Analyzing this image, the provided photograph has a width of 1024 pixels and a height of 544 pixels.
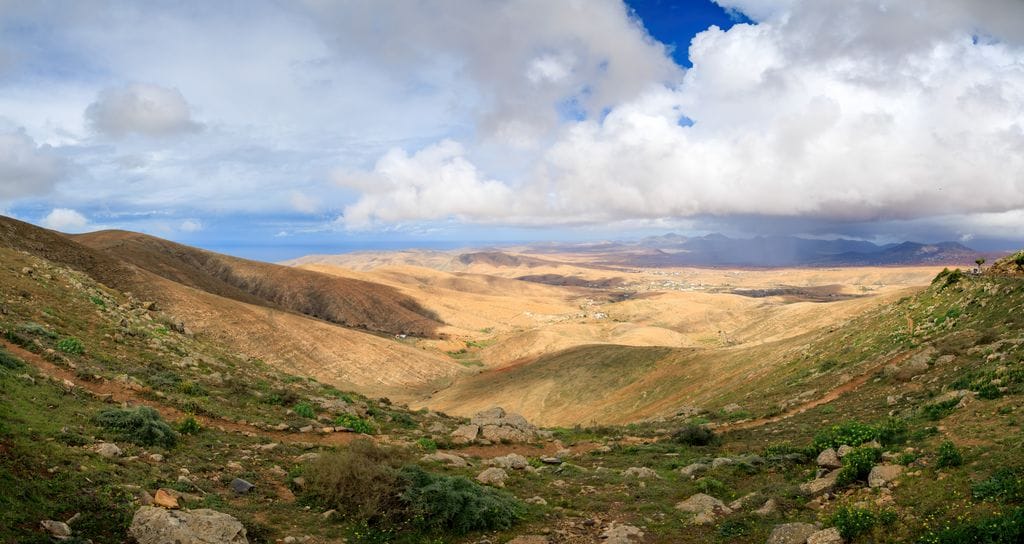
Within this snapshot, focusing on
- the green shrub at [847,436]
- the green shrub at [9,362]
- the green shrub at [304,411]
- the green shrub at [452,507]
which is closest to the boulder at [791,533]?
the green shrub at [847,436]

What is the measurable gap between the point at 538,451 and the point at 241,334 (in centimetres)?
3932

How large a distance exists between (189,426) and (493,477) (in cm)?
773

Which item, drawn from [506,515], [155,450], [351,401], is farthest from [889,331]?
[155,450]

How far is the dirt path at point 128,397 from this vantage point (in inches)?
538

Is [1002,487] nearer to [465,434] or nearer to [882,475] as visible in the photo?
[882,475]

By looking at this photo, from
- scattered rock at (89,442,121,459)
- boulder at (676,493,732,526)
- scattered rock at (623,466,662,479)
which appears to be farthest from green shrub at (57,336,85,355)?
boulder at (676,493,732,526)

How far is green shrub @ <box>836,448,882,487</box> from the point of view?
9.98 meters

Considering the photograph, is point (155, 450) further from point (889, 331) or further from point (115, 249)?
point (115, 249)

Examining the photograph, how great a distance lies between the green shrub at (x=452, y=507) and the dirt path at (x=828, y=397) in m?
13.3

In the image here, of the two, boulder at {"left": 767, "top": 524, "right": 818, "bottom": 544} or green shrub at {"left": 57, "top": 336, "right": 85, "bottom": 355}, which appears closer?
boulder at {"left": 767, "top": 524, "right": 818, "bottom": 544}

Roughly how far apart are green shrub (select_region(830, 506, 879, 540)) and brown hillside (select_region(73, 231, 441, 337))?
278ft

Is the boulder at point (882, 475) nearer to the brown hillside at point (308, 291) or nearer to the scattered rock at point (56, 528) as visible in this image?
the scattered rock at point (56, 528)

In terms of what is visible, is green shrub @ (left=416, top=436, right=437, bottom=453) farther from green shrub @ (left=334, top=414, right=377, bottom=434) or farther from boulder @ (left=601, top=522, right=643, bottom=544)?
boulder @ (left=601, top=522, right=643, bottom=544)

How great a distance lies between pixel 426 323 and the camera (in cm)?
9838
